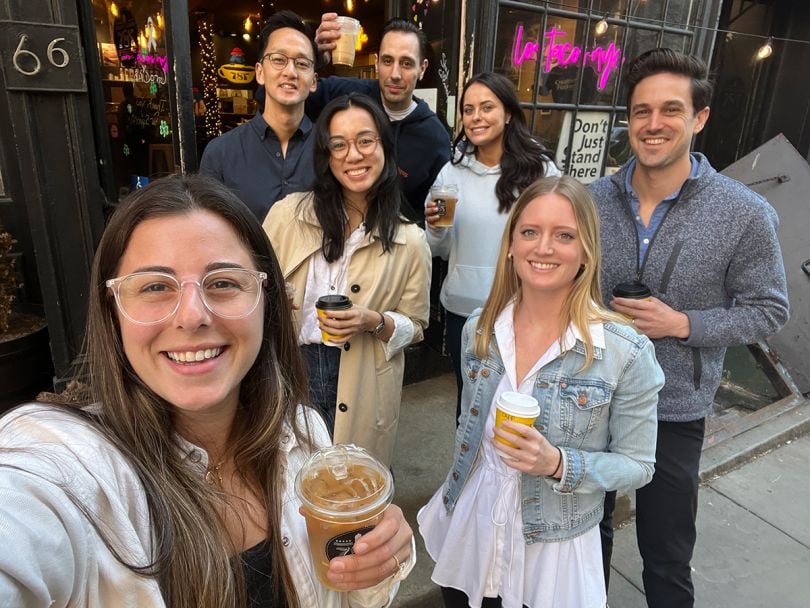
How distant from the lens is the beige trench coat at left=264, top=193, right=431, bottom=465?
2.32 meters

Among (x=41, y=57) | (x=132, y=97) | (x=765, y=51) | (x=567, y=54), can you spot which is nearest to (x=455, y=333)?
(x=41, y=57)

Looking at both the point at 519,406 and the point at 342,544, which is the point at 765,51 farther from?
the point at 342,544

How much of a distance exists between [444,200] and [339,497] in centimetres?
179

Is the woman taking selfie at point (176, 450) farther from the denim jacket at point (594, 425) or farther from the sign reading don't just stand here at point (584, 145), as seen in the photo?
the sign reading don't just stand here at point (584, 145)

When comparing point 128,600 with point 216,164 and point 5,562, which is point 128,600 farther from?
point 216,164

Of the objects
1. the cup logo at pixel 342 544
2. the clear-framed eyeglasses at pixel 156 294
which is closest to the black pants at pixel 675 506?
the cup logo at pixel 342 544

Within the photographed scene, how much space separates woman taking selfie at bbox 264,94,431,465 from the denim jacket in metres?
0.85

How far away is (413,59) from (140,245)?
8.31 feet

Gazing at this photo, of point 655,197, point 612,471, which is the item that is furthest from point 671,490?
point 655,197

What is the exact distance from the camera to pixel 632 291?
192cm

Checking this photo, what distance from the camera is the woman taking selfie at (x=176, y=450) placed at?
0.86m

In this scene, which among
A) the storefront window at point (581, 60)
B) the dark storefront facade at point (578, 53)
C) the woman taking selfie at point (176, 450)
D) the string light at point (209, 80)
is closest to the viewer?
the woman taking selfie at point (176, 450)

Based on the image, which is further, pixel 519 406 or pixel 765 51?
pixel 765 51

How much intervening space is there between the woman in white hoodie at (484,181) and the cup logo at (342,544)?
5.97 ft
